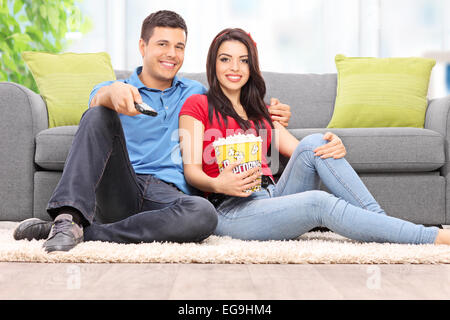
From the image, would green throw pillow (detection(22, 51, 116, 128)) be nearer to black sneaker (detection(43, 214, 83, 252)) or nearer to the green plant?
the green plant

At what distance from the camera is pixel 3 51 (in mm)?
3266

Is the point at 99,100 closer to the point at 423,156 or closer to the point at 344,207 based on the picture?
the point at 344,207

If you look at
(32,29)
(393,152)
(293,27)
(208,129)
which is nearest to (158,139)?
(208,129)

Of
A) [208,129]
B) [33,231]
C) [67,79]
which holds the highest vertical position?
[67,79]

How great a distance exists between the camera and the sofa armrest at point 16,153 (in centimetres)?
217

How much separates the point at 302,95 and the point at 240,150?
1.46 m

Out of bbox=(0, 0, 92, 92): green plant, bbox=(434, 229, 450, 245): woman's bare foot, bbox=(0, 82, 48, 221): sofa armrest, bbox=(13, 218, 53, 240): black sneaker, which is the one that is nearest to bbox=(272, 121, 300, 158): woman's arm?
bbox=(434, 229, 450, 245): woman's bare foot

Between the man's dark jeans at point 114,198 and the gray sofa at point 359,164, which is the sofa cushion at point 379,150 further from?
the man's dark jeans at point 114,198

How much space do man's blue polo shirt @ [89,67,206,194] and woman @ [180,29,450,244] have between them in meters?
0.07

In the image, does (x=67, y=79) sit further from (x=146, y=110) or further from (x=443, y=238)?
(x=443, y=238)

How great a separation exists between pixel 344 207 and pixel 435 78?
9.08 feet

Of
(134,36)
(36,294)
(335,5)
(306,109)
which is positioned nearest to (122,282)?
(36,294)

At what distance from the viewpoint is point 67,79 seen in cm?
262

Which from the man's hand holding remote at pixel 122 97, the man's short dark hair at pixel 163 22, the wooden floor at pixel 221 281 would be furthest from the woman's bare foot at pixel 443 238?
the man's short dark hair at pixel 163 22
